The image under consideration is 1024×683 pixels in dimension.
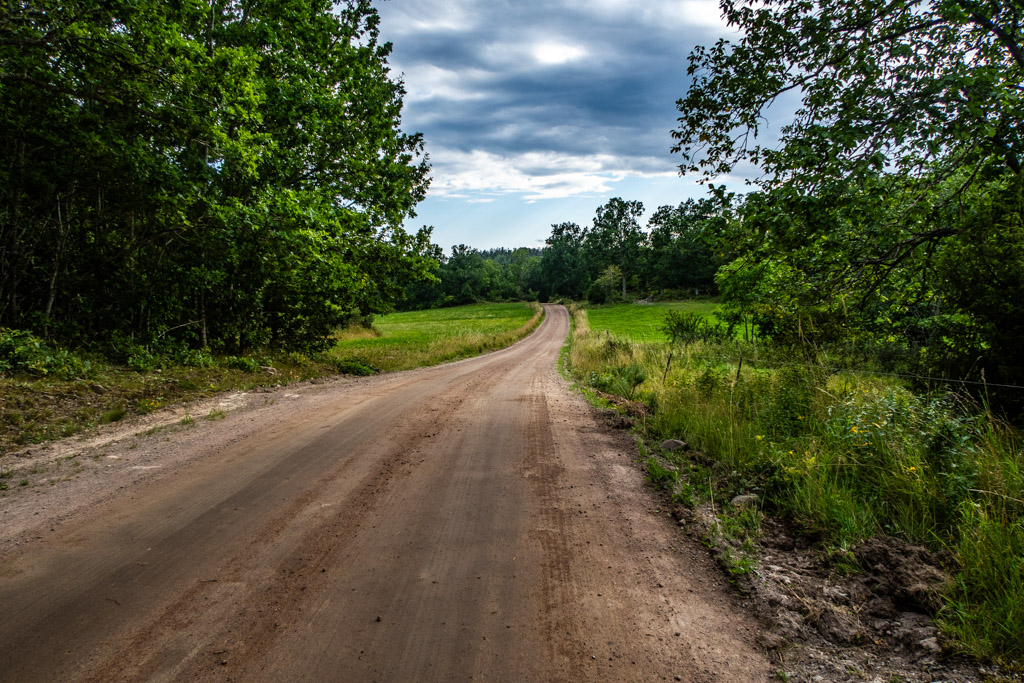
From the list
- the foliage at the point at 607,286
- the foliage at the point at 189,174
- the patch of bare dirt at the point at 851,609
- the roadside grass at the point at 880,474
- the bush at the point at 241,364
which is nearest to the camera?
the patch of bare dirt at the point at 851,609

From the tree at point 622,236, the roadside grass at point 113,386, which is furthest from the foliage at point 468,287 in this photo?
the roadside grass at point 113,386

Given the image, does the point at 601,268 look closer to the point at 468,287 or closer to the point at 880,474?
the point at 468,287

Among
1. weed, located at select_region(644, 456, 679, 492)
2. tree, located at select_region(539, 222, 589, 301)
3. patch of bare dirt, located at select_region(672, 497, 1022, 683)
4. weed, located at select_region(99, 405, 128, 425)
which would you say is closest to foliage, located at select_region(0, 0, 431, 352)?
weed, located at select_region(99, 405, 128, 425)

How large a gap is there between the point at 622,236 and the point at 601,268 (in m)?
7.59

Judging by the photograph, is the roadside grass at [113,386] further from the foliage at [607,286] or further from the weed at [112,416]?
the foliage at [607,286]

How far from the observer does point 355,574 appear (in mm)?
3295

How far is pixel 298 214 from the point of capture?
432 inches

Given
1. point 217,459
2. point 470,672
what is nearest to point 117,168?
point 217,459

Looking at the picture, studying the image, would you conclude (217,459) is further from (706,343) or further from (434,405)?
(706,343)

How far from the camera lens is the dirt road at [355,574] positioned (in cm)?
252

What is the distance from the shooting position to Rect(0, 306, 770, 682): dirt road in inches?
99.3

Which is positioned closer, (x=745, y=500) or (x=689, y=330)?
(x=745, y=500)

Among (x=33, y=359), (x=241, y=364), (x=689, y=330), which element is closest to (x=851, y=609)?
(x=33, y=359)

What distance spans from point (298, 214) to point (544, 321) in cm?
5066
